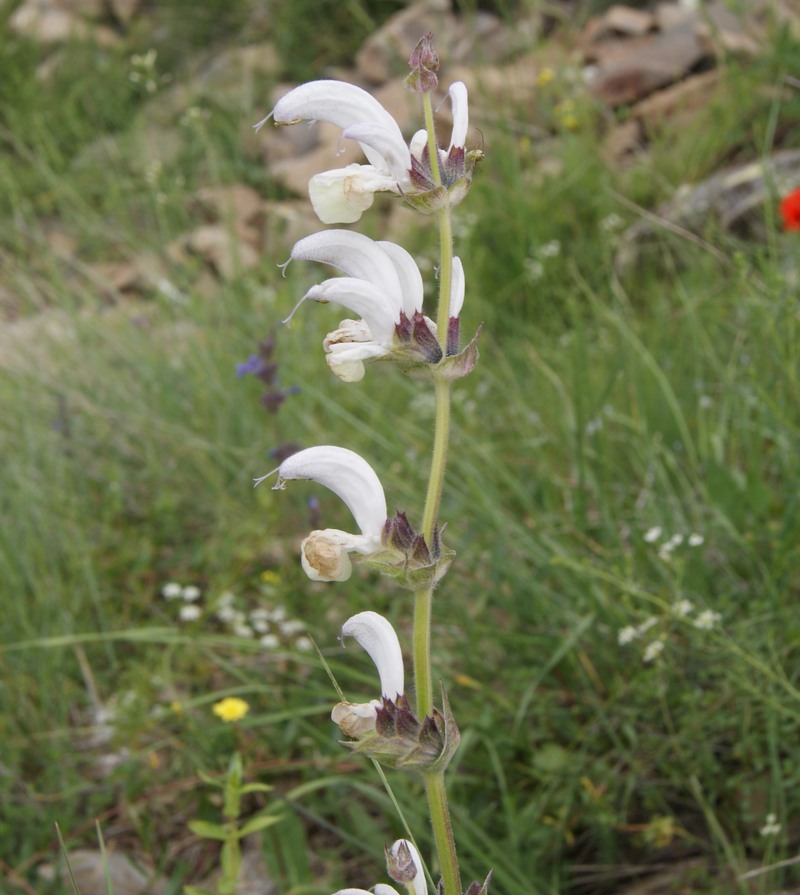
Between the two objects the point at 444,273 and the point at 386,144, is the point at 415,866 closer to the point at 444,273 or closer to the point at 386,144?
the point at 444,273

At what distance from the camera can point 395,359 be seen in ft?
4.06

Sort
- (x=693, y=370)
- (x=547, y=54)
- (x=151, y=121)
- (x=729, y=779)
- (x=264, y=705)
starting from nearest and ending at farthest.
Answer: (x=729, y=779) → (x=264, y=705) → (x=693, y=370) → (x=547, y=54) → (x=151, y=121)

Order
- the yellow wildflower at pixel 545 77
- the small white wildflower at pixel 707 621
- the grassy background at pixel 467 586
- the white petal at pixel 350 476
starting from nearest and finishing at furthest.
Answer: the white petal at pixel 350 476
the small white wildflower at pixel 707 621
the grassy background at pixel 467 586
the yellow wildflower at pixel 545 77

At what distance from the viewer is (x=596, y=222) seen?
16.4ft

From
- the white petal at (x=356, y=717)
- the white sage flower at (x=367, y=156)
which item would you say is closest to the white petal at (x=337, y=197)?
the white sage flower at (x=367, y=156)

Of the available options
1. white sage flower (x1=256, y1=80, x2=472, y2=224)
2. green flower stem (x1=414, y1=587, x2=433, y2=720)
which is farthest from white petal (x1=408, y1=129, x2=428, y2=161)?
green flower stem (x1=414, y1=587, x2=433, y2=720)

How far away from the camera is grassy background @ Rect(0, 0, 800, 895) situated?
2135mm

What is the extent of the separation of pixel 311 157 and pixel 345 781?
19.0ft

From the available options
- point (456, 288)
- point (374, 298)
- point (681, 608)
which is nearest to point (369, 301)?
point (374, 298)

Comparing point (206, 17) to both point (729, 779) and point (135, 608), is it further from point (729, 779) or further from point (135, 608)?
point (729, 779)

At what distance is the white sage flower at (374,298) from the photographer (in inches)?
48.1

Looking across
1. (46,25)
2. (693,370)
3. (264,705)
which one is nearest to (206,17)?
(46,25)

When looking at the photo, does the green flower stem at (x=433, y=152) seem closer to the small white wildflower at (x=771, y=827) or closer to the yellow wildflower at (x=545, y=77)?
the small white wildflower at (x=771, y=827)

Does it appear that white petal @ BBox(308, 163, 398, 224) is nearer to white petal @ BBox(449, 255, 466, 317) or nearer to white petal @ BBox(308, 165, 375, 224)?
white petal @ BBox(308, 165, 375, 224)
